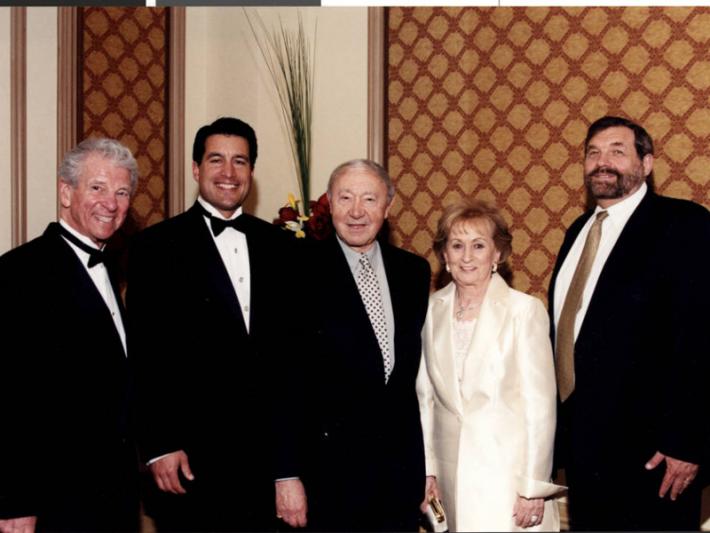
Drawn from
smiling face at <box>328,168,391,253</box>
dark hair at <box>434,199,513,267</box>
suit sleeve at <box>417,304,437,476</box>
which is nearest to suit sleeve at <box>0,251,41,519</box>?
smiling face at <box>328,168,391,253</box>

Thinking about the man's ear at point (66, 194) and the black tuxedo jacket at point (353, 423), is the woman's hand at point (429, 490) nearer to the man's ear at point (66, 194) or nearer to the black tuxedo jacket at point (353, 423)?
the black tuxedo jacket at point (353, 423)

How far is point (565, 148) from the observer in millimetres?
3645

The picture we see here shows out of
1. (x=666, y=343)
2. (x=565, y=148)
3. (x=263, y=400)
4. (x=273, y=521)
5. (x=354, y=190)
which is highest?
(x=565, y=148)

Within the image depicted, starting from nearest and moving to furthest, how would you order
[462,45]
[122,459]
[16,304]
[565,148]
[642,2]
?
[16,304] → [122,459] → [642,2] → [565,148] → [462,45]

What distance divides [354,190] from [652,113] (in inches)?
66.3

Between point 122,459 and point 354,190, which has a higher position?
point 354,190

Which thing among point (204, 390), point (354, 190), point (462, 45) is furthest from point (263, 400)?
point (462, 45)

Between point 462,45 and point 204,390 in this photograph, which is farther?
point 462,45

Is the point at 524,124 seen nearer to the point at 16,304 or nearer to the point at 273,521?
the point at 273,521

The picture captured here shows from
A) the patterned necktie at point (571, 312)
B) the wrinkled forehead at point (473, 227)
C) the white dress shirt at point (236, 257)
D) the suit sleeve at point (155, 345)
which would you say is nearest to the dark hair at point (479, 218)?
the wrinkled forehead at point (473, 227)

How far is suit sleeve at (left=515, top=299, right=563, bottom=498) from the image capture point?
2314 millimetres

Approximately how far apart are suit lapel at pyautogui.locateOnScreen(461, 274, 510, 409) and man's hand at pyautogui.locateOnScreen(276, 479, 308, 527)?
0.57m

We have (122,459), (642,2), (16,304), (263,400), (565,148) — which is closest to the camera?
(16,304)

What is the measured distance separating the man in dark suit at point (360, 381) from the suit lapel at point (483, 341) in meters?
0.18
